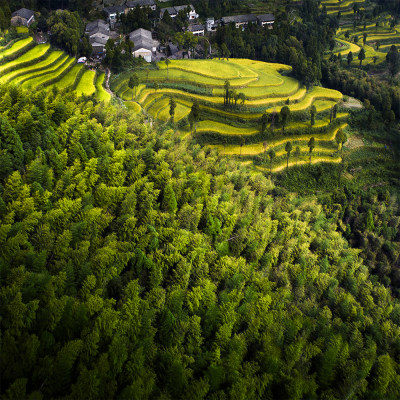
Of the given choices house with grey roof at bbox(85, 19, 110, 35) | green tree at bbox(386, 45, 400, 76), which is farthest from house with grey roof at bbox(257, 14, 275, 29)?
house with grey roof at bbox(85, 19, 110, 35)

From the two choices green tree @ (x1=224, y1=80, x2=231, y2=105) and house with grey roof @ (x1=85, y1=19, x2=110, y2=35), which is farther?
house with grey roof @ (x1=85, y1=19, x2=110, y2=35)

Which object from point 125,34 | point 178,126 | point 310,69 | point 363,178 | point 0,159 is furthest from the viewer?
point 125,34

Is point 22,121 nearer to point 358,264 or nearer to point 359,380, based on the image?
point 359,380

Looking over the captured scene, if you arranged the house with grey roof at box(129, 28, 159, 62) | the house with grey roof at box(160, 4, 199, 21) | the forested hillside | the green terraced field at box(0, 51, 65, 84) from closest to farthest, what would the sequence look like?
1. the forested hillside
2. the green terraced field at box(0, 51, 65, 84)
3. the house with grey roof at box(129, 28, 159, 62)
4. the house with grey roof at box(160, 4, 199, 21)

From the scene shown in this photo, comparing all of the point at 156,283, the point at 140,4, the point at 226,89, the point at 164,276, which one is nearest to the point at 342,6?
the point at 140,4

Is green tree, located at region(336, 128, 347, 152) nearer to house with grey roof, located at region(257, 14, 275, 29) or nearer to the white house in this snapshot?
the white house

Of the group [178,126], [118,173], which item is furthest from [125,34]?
[118,173]
